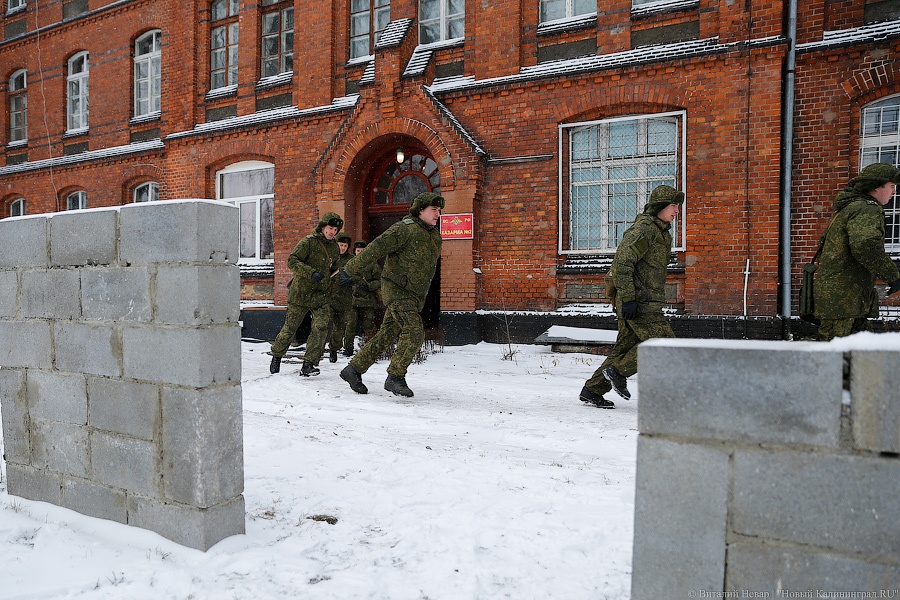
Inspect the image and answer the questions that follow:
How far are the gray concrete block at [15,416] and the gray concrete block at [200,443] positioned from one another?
45.1 inches

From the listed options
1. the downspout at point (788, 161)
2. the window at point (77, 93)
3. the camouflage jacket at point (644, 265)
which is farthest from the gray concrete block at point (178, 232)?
the window at point (77, 93)

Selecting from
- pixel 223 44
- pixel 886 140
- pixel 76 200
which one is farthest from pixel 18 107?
pixel 886 140

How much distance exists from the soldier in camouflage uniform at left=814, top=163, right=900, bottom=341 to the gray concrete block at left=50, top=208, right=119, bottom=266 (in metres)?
5.31

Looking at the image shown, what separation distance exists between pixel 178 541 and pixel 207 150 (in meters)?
11.3

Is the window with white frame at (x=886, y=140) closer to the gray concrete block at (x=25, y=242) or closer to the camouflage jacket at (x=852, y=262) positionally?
the camouflage jacket at (x=852, y=262)

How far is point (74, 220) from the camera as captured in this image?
2.89 meters

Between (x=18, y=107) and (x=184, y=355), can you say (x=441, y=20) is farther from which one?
(x=18, y=107)

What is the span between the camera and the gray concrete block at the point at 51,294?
2.93 metres

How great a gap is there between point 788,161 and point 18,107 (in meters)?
18.8

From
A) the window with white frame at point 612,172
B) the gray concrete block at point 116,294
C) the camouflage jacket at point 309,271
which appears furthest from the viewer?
the window with white frame at point 612,172

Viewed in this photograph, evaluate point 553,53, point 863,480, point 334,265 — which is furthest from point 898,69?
point 863,480

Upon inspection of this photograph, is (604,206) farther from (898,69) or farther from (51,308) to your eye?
(51,308)

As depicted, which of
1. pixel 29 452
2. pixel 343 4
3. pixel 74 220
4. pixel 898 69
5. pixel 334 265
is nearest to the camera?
pixel 74 220

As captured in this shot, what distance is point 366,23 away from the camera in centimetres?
1105
